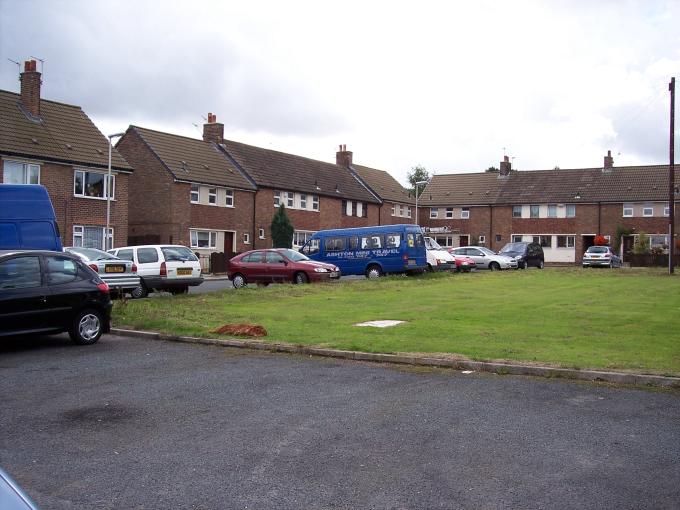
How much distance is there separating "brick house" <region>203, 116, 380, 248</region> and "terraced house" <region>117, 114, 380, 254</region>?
2.7 inches

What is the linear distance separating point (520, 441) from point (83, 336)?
8.07 meters

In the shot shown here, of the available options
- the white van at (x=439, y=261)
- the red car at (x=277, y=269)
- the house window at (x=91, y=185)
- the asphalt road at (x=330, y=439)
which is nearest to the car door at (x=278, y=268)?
the red car at (x=277, y=269)

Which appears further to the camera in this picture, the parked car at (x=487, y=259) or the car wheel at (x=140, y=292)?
the parked car at (x=487, y=259)

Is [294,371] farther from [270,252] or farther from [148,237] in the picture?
[148,237]

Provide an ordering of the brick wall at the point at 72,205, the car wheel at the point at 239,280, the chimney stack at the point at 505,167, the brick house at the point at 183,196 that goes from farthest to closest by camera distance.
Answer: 1. the chimney stack at the point at 505,167
2. the brick house at the point at 183,196
3. the brick wall at the point at 72,205
4. the car wheel at the point at 239,280

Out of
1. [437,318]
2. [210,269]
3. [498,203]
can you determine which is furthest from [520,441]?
[498,203]

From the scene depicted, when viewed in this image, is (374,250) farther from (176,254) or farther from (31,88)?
(31,88)

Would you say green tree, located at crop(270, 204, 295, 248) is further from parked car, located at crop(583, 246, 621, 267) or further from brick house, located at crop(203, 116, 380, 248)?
parked car, located at crop(583, 246, 621, 267)

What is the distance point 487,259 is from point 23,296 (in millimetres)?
30714

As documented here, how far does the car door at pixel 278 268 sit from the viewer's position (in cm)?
2545

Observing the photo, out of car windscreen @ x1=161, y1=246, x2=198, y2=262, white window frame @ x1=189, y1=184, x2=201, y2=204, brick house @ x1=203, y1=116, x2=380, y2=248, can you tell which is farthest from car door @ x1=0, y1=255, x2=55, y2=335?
brick house @ x1=203, y1=116, x2=380, y2=248

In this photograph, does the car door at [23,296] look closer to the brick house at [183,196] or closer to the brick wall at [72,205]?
the brick wall at [72,205]

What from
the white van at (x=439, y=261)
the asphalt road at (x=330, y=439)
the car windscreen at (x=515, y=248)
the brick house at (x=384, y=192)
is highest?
the brick house at (x=384, y=192)

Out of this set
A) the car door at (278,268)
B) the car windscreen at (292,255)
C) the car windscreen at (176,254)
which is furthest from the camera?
the car windscreen at (292,255)
